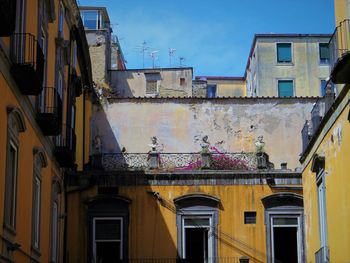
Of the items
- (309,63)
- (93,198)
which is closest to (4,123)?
(93,198)

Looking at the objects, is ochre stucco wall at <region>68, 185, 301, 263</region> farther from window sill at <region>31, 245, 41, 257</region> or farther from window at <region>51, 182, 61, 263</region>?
window sill at <region>31, 245, 41, 257</region>

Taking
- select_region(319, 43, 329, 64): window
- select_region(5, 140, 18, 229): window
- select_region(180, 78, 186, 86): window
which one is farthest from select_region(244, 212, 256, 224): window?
select_region(319, 43, 329, 64): window

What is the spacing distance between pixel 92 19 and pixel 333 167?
31830 millimetres

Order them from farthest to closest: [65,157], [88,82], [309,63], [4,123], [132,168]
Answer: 1. [309,63]
2. [88,82]
3. [132,168]
4. [65,157]
5. [4,123]

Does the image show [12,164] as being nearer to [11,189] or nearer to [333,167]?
[11,189]

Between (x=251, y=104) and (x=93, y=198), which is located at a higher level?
(x=251, y=104)

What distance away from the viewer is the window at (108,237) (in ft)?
92.6

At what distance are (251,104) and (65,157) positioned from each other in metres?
12.6

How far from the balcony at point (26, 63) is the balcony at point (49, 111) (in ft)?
6.60

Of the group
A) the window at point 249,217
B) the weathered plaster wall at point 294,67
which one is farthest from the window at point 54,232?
the weathered plaster wall at point 294,67

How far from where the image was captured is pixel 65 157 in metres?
24.9

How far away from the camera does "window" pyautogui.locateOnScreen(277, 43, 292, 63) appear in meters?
51.5

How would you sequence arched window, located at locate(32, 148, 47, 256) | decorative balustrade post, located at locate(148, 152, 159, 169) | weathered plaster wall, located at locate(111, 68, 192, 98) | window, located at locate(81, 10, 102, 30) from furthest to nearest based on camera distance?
window, located at locate(81, 10, 102, 30) → weathered plaster wall, located at locate(111, 68, 192, 98) → decorative balustrade post, located at locate(148, 152, 159, 169) → arched window, located at locate(32, 148, 47, 256)

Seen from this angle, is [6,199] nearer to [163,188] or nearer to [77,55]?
[163,188]
